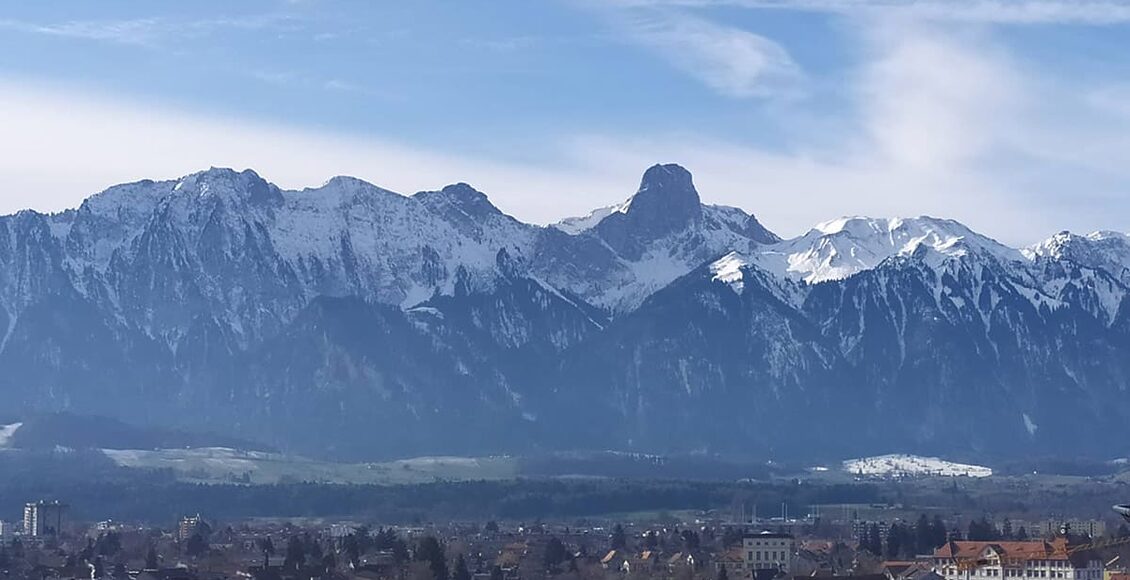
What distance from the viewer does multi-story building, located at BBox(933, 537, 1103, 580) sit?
115m

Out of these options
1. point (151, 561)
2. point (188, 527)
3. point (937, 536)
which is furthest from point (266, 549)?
point (937, 536)

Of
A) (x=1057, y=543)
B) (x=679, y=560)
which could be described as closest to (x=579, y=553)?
(x=679, y=560)

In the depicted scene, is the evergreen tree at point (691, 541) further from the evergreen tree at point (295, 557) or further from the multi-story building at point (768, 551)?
the evergreen tree at point (295, 557)

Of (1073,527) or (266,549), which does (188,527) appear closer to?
(266,549)

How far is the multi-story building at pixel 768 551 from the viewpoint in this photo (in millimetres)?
130000

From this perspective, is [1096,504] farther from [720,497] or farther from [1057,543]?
[1057,543]

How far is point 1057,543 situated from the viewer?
391ft

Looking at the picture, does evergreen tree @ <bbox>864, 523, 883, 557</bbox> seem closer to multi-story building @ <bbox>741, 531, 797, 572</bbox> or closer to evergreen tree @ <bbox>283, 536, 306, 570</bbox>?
multi-story building @ <bbox>741, 531, 797, 572</bbox>

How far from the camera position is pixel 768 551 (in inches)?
5256

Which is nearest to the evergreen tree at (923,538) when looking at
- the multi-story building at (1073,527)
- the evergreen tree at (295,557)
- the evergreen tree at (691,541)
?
the multi-story building at (1073,527)

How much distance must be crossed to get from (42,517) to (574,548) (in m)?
35.7

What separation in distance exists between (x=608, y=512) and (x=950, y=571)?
2777 inches

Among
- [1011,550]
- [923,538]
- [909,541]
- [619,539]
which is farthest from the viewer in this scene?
[619,539]

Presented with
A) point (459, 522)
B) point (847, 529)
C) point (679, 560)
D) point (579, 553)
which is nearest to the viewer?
point (679, 560)
